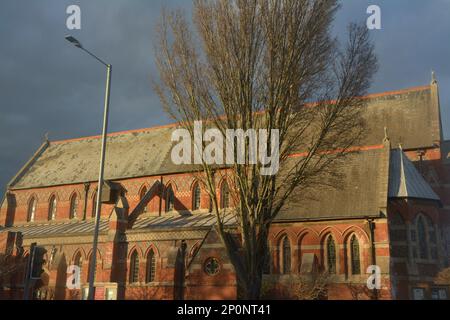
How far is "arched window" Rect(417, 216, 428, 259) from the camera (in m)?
27.4

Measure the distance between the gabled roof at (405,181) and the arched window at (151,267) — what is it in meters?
15.4

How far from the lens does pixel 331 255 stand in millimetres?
27547

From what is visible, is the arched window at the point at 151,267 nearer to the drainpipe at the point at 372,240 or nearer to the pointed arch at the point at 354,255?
the pointed arch at the point at 354,255

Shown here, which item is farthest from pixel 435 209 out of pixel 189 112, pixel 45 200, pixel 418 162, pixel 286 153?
pixel 45 200

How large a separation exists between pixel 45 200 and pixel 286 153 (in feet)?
97.0

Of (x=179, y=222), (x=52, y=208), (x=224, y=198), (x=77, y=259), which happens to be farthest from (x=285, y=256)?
(x=52, y=208)

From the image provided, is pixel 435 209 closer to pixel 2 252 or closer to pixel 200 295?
pixel 200 295

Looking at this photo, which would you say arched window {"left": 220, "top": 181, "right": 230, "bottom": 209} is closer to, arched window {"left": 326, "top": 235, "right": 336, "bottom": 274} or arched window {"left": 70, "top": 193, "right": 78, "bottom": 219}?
arched window {"left": 326, "top": 235, "right": 336, "bottom": 274}

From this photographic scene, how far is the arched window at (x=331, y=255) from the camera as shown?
89.0 ft

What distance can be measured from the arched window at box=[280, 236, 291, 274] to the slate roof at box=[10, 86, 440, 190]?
293 inches

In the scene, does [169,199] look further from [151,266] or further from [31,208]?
[31,208]

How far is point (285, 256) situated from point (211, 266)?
629 centimetres
